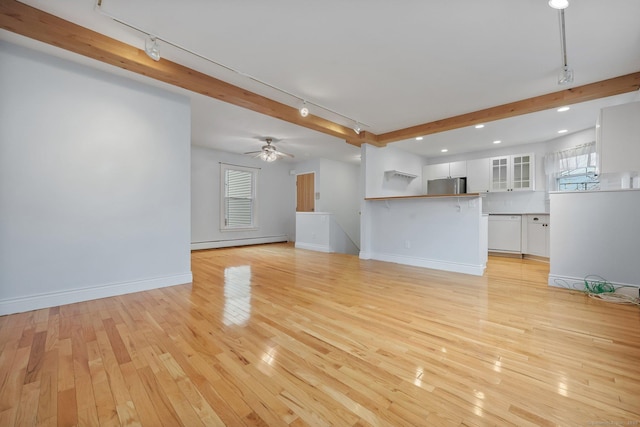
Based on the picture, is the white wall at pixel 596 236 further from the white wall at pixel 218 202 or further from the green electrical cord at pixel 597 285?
the white wall at pixel 218 202

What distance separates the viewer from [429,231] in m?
4.70

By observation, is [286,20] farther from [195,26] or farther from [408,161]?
[408,161]

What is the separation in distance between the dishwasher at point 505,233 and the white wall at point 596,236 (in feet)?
7.38

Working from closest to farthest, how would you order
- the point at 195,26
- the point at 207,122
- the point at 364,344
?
the point at 364,344 < the point at 195,26 < the point at 207,122

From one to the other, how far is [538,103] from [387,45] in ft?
8.45

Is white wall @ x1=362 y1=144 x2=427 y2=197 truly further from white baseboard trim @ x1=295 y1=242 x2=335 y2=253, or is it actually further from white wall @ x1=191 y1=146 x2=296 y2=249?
white wall @ x1=191 y1=146 x2=296 y2=249

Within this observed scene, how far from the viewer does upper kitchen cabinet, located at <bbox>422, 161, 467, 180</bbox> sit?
656 centimetres

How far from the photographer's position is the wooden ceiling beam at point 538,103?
3.05m

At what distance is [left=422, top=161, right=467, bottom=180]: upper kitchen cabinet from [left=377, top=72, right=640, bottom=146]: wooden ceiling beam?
2.39 m

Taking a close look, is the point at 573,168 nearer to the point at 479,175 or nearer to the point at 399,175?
the point at 479,175

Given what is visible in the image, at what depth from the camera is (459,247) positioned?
4328 mm

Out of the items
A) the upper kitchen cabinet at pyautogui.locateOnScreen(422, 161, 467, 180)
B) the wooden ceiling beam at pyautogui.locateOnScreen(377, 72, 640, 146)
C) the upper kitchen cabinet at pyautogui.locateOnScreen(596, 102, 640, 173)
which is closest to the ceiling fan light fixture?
the wooden ceiling beam at pyautogui.locateOnScreen(377, 72, 640, 146)

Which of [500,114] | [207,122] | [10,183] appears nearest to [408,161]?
[500,114]

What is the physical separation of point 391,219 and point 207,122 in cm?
394
